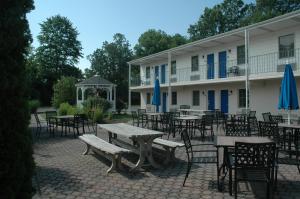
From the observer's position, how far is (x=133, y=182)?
19.7 ft

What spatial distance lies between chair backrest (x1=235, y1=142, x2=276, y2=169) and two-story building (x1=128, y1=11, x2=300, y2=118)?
38.5ft

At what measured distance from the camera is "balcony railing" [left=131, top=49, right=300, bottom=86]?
659 inches

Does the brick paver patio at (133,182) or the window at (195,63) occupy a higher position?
the window at (195,63)

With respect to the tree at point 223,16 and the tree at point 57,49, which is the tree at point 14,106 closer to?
the tree at point 223,16

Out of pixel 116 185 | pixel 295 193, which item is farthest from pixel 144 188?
pixel 295 193

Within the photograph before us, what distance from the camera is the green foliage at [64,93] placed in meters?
30.2

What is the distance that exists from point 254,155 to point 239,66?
15997mm

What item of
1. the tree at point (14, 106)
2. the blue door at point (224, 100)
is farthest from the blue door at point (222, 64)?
the tree at point (14, 106)

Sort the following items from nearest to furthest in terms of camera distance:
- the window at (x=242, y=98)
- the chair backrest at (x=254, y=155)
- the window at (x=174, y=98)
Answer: the chair backrest at (x=254, y=155)
the window at (x=242, y=98)
the window at (x=174, y=98)

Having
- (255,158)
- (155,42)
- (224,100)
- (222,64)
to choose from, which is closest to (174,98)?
(224,100)

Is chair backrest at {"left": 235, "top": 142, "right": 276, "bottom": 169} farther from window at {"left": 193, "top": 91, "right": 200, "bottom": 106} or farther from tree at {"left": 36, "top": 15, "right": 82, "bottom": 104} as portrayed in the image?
tree at {"left": 36, "top": 15, "right": 82, "bottom": 104}

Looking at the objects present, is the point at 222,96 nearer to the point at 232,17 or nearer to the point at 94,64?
the point at 232,17

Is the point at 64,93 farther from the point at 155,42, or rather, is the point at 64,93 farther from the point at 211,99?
the point at 155,42

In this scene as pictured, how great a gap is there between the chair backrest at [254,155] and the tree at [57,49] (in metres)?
47.9
